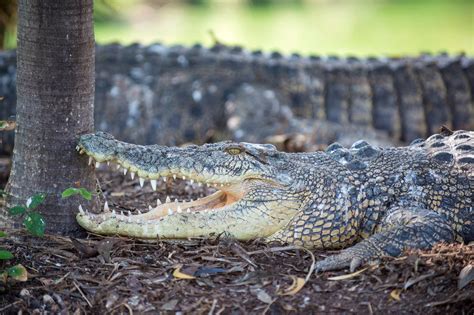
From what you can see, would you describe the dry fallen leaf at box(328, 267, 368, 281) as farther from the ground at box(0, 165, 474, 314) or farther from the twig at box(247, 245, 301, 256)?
the twig at box(247, 245, 301, 256)

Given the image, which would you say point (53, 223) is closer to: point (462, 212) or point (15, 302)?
point (15, 302)

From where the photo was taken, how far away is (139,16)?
61.4 ft

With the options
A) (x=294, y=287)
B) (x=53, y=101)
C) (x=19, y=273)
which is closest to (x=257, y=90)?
(x=53, y=101)

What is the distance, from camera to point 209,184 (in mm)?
4375

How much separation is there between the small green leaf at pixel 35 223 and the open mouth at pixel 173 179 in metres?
0.30

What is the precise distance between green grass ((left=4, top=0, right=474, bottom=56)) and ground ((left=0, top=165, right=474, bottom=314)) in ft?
33.2

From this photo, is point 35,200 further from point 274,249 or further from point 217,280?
point 274,249

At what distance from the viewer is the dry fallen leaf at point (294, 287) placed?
374cm

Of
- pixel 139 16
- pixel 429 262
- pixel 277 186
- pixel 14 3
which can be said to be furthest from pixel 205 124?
pixel 139 16

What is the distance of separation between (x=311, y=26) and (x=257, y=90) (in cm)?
1008

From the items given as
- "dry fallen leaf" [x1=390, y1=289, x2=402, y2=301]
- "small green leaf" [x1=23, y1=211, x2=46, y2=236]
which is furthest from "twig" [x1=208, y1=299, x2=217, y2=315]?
"small green leaf" [x1=23, y1=211, x2=46, y2=236]

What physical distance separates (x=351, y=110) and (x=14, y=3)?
3835 millimetres

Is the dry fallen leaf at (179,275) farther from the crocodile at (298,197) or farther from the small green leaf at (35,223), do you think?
the small green leaf at (35,223)

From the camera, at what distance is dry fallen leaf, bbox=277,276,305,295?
3.74m
